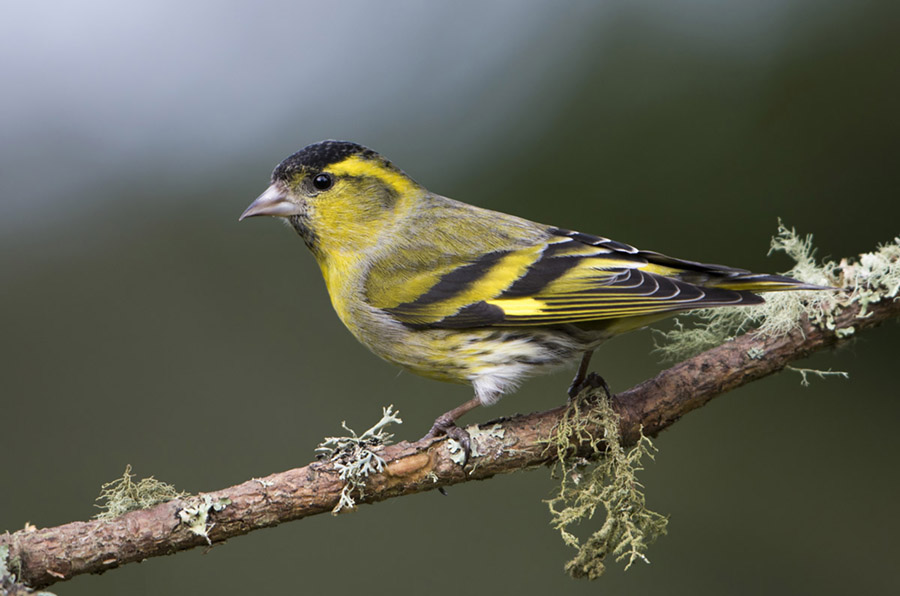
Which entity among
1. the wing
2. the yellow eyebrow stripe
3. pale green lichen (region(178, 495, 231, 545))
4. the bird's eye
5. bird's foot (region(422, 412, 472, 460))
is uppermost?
the yellow eyebrow stripe

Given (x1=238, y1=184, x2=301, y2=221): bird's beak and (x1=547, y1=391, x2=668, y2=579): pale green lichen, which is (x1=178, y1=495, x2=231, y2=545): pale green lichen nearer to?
(x1=547, y1=391, x2=668, y2=579): pale green lichen

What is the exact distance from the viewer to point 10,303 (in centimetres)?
598

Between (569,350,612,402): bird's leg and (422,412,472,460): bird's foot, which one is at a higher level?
(569,350,612,402): bird's leg

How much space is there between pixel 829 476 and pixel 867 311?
5.91 ft

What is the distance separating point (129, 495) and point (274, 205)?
1.62m

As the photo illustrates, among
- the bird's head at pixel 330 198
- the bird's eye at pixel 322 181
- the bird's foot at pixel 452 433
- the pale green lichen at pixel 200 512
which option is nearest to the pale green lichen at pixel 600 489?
the bird's foot at pixel 452 433

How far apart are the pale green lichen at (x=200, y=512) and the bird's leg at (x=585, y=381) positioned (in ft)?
4.71

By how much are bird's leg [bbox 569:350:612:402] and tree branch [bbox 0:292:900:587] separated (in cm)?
9

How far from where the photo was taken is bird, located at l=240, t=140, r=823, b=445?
135 inches

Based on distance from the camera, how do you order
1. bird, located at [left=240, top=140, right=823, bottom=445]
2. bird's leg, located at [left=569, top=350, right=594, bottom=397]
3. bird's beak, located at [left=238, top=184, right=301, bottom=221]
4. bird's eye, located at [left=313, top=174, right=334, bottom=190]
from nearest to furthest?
bird, located at [left=240, top=140, right=823, bottom=445], bird's leg, located at [left=569, top=350, right=594, bottom=397], bird's beak, located at [left=238, top=184, right=301, bottom=221], bird's eye, located at [left=313, top=174, right=334, bottom=190]

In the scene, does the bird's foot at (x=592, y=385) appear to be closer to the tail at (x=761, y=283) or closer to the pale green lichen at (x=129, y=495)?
the tail at (x=761, y=283)

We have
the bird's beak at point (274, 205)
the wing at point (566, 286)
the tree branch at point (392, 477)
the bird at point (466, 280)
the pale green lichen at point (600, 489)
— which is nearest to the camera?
the tree branch at point (392, 477)

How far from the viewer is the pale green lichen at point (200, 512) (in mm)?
3031

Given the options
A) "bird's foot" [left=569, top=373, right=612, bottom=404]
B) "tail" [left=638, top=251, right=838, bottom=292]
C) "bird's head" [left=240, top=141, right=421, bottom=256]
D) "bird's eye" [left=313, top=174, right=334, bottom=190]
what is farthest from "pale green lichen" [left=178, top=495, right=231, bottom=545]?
"tail" [left=638, top=251, right=838, bottom=292]
